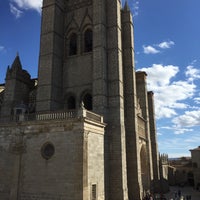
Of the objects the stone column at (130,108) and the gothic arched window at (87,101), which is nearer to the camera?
the stone column at (130,108)

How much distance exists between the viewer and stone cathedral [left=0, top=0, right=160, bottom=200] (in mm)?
13648

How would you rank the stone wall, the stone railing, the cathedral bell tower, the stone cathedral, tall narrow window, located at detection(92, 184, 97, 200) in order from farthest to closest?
1. the cathedral bell tower
2. tall narrow window, located at detection(92, 184, 97, 200)
3. the stone railing
4. the stone cathedral
5. the stone wall

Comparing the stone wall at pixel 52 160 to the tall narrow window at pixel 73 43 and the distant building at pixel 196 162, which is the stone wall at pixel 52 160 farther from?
the distant building at pixel 196 162

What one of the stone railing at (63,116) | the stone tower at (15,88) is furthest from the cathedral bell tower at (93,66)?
the stone railing at (63,116)

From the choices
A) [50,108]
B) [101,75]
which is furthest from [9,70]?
[101,75]

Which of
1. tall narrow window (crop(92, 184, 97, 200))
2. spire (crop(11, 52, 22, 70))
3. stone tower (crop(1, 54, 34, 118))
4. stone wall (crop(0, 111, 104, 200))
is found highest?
spire (crop(11, 52, 22, 70))

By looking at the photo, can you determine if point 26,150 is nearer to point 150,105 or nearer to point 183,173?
point 150,105

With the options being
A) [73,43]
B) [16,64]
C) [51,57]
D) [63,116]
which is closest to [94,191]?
[63,116]

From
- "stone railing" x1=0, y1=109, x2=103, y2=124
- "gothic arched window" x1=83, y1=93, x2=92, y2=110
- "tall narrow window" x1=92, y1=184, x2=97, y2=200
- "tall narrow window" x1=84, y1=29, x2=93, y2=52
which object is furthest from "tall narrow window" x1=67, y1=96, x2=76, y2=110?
"tall narrow window" x1=92, y1=184, x2=97, y2=200

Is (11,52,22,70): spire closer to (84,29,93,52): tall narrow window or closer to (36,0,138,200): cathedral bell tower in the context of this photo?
(36,0,138,200): cathedral bell tower

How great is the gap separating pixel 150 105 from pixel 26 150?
60.1ft

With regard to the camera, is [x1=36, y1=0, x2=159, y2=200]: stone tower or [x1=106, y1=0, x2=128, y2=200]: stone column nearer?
[x1=106, y1=0, x2=128, y2=200]: stone column

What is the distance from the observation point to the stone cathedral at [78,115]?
1365cm

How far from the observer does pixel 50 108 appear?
1942 cm
